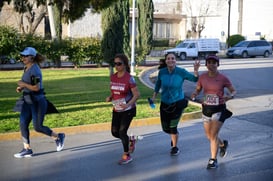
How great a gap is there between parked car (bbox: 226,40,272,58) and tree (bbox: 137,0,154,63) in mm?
13930

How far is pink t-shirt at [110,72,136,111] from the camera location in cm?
670

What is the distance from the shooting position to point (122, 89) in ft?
22.0

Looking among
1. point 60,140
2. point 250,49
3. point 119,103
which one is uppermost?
point 119,103

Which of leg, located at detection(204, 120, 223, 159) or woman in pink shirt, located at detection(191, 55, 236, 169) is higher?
woman in pink shirt, located at detection(191, 55, 236, 169)

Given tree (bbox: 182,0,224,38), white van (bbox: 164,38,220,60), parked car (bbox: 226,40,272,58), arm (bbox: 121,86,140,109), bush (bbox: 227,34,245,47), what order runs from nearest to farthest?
arm (bbox: 121,86,140,109) → white van (bbox: 164,38,220,60) → parked car (bbox: 226,40,272,58) → bush (bbox: 227,34,245,47) → tree (bbox: 182,0,224,38)

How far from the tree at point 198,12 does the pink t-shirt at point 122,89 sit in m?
56.6

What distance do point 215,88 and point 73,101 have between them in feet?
23.6

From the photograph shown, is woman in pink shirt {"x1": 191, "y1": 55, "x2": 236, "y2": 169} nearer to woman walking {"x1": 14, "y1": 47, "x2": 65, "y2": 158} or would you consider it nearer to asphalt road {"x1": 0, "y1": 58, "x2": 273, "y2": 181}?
asphalt road {"x1": 0, "y1": 58, "x2": 273, "y2": 181}

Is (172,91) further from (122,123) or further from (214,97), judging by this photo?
(122,123)

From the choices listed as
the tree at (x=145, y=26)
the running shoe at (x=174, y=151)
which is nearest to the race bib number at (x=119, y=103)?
the running shoe at (x=174, y=151)

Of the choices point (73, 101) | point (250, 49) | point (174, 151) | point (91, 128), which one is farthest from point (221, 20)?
point (174, 151)

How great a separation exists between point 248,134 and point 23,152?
4581 millimetres

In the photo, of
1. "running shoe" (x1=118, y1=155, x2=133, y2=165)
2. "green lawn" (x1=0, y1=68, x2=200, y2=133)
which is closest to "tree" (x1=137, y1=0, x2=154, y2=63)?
"green lawn" (x1=0, y1=68, x2=200, y2=133)

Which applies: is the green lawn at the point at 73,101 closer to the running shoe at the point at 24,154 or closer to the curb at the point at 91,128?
the curb at the point at 91,128
